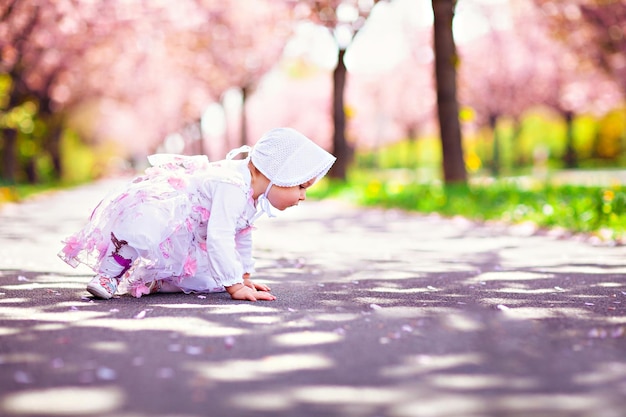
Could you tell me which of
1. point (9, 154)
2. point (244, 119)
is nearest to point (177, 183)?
point (9, 154)

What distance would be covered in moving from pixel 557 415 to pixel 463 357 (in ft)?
2.38

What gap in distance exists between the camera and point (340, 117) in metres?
23.1

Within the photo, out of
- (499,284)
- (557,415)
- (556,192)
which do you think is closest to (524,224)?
(556,192)

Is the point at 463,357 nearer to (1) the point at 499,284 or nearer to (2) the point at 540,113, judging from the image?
(1) the point at 499,284

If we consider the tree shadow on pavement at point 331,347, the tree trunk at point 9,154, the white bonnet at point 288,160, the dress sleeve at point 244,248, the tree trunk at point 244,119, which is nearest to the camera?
the tree shadow on pavement at point 331,347

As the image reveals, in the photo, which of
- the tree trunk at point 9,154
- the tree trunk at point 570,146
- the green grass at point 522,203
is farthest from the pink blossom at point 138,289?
the tree trunk at point 570,146

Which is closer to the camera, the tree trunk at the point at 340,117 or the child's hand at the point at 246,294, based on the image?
the child's hand at the point at 246,294

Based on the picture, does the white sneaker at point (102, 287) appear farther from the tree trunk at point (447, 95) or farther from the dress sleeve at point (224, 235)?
the tree trunk at point (447, 95)

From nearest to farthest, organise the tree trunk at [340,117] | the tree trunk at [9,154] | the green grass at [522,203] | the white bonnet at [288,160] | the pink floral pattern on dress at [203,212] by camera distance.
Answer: the white bonnet at [288,160] → the pink floral pattern on dress at [203,212] → the green grass at [522,203] → the tree trunk at [340,117] → the tree trunk at [9,154]

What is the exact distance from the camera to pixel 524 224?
10.2m

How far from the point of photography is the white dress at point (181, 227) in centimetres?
446

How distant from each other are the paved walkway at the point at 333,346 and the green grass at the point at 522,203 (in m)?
3.07

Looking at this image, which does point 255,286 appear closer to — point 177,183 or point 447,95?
point 177,183

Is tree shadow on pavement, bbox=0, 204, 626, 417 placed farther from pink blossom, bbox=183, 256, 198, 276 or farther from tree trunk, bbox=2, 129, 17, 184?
tree trunk, bbox=2, 129, 17, 184
